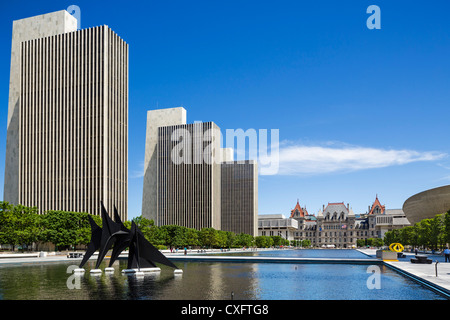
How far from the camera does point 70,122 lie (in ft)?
383

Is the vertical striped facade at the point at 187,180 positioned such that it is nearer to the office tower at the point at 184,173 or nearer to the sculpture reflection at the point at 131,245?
the office tower at the point at 184,173

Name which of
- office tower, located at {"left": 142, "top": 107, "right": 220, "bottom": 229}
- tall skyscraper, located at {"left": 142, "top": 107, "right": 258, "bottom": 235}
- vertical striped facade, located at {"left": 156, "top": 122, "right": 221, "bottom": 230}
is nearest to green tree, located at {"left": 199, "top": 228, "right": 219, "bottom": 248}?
tall skyscraper, located at {"left": 142, "top": 107, "right": 258, "bottom": 235}

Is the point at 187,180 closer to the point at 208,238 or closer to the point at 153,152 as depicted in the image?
the point at 153,152

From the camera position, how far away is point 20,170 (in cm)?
11794

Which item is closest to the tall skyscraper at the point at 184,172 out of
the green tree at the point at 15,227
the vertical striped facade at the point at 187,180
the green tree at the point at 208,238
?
the vertical striped facade at the point at 187,180

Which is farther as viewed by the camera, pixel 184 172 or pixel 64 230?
pixel 184 172

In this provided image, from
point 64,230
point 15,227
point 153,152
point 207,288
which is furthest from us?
point 153,152

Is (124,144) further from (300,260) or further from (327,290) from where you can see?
(327,290)

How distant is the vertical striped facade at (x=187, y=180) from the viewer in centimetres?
16512

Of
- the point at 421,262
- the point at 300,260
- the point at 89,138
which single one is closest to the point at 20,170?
the point at 89,138

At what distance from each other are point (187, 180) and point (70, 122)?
59212mm

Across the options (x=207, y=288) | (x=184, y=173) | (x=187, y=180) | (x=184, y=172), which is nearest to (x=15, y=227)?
(x=207, y=288)

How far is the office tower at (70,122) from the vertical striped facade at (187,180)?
1816 inches

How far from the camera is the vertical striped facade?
165125mm
